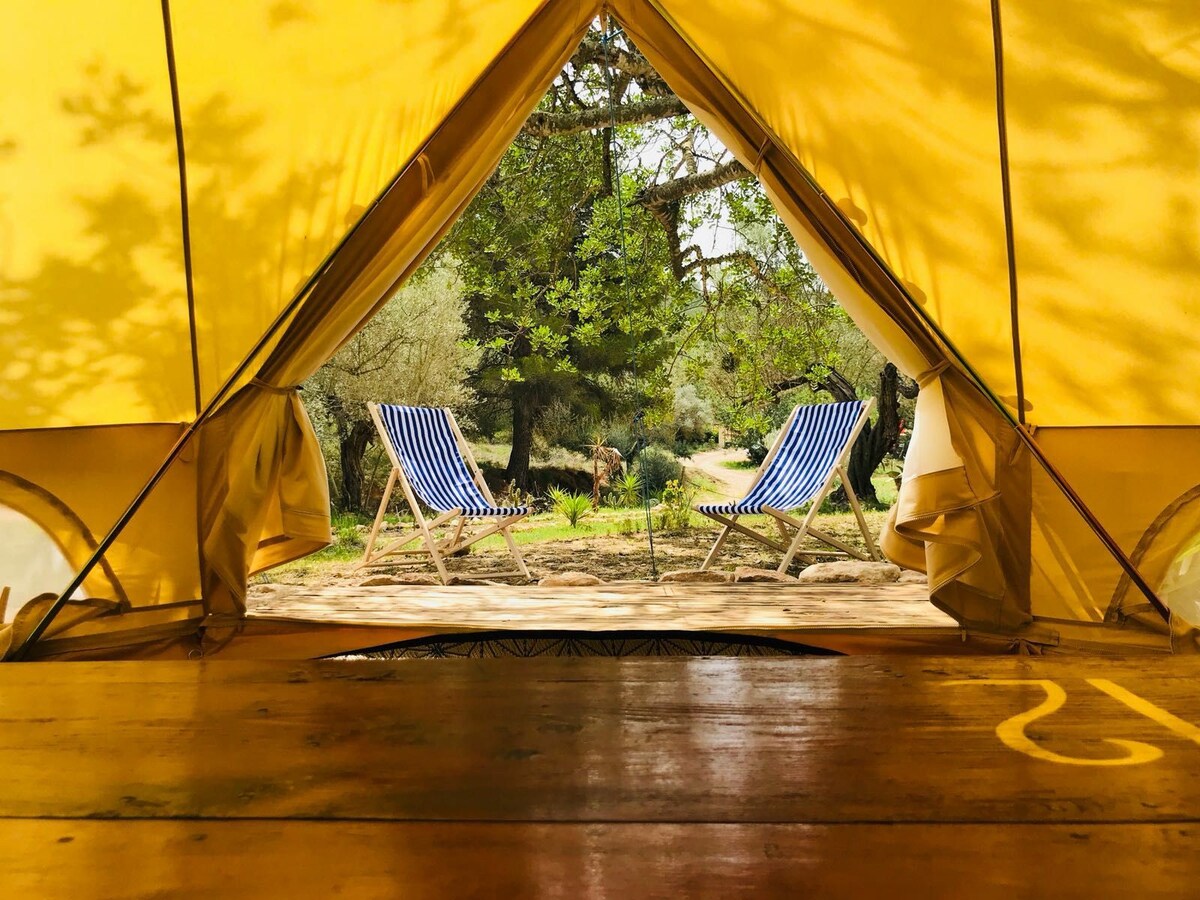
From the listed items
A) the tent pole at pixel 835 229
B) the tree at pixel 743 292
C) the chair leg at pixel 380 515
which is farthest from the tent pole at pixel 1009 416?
the tree at pixel 743 292

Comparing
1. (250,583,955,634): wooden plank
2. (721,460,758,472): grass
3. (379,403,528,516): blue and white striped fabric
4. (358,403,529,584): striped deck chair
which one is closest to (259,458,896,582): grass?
(721,460,758,472): grass

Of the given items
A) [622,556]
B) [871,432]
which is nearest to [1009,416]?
[622,556]

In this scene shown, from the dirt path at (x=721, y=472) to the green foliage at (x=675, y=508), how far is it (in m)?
0.25

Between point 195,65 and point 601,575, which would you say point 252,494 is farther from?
point 601,575

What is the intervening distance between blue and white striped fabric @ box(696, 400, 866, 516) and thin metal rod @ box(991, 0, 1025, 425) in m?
1.91

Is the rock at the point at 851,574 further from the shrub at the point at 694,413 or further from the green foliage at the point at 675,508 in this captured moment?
the shrub at the point at 694,413

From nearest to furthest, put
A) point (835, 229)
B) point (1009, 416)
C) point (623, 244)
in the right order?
point (1009, 416), point (835, 229), point (623, 244)

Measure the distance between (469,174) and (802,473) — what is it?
99.0 inches

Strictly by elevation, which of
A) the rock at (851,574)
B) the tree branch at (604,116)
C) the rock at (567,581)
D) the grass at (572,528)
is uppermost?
the tree branch at (604,116)

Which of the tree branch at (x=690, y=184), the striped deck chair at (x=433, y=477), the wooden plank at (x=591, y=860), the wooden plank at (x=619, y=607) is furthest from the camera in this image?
the tree branch at (x=690, y=184)

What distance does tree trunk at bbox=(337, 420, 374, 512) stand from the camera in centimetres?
701

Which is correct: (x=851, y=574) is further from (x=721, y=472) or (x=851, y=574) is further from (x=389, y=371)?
(x=389, y=371)

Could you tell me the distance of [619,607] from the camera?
128 inches

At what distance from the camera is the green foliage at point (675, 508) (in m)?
7.09
